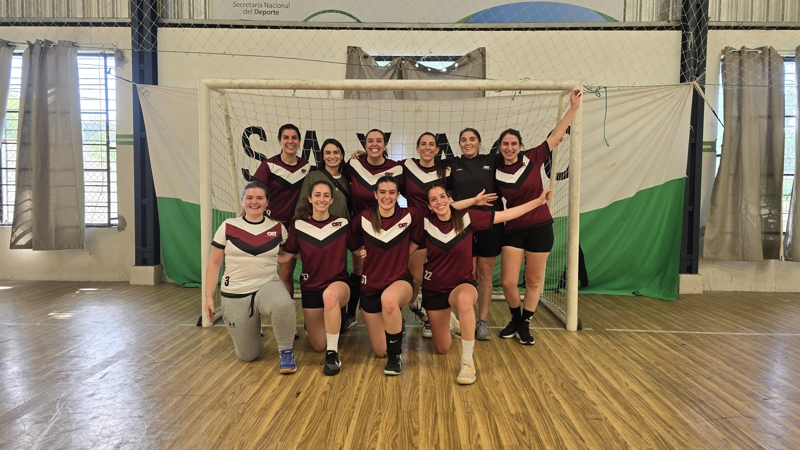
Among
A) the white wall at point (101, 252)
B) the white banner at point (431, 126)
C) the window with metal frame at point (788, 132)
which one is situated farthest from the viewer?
the white wall at point (101, 252)

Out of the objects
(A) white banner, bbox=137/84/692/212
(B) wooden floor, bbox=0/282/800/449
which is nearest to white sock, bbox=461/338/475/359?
(B) wooden floor, bbox=0/282/800/449

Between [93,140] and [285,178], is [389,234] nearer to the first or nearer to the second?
[285,178]

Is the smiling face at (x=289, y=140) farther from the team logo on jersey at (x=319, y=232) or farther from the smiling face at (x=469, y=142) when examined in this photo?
the smiling face at (x=469, y=142)

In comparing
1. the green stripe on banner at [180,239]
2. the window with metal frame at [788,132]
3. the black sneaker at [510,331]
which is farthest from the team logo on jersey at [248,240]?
the window with metal frame at [788,132]

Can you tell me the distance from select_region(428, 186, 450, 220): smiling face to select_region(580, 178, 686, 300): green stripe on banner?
268 centimetres

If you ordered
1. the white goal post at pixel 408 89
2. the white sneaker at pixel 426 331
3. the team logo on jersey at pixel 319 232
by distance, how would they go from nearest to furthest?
the team logo on jersey at pixel 319 232
the white sneaker at pixel 426 331
the white goal post at pixel 408 89

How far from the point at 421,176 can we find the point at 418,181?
0.04 metres

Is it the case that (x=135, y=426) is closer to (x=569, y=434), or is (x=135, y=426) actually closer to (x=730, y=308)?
(x=569, y=434)

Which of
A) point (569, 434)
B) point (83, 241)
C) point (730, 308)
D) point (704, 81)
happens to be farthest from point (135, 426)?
point (704, 81)

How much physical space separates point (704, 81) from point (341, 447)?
5.09 meters

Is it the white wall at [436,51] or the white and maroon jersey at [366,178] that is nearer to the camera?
the white and maroon jersey at [366,178]

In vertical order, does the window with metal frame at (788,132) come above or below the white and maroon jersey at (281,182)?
above

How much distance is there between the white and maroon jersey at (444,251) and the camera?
8.82ft

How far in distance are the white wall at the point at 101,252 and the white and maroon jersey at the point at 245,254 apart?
313cm
